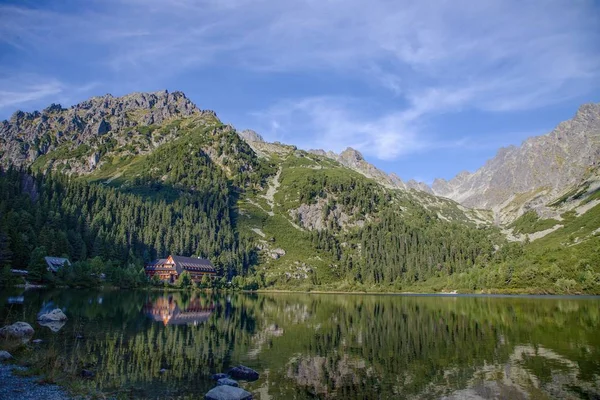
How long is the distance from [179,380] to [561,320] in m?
68.1

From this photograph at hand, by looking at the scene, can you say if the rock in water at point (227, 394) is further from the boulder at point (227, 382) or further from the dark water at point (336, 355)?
the boulder at point (227, 382)

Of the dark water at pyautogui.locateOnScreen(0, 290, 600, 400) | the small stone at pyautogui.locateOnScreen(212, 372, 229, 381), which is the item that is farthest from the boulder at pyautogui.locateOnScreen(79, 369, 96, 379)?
the small stone at pyautogui.locateOnScreen(212, 372, 229, 381)

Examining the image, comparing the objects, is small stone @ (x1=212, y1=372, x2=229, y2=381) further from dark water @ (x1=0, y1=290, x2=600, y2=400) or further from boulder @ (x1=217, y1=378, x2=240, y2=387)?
boulder @ (x1=217, y1=378, x2=240, y2=387)

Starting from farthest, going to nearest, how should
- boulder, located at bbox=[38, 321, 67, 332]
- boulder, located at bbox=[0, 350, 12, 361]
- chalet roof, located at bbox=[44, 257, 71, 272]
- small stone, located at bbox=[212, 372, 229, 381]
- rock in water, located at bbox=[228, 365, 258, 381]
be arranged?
chalet roof, located at bbox=[44, 257, 71, 272] → boulder, located at bbox=[38, 321, 67, 332] → rock in water, located at bbox=[228, 365, 258, 381] → small stone, located at bbox=[212, 372, 229, 381] → boulder, located at bbox=[0, 350, 12, 361]

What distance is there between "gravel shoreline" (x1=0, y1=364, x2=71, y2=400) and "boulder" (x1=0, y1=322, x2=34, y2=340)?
13.6 metres

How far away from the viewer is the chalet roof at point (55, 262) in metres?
124

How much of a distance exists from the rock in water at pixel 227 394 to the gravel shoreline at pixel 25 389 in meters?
8.14

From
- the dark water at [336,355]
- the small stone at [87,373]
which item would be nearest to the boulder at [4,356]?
the dark water at [336,355]

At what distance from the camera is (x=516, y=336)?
54.2m

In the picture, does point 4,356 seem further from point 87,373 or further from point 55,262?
point 55,262

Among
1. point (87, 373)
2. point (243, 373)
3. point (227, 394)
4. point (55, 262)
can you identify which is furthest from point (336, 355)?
point (55, 262)

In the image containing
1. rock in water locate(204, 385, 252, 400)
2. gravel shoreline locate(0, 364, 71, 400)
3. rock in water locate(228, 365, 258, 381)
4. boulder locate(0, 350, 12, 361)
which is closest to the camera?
gravel shoreline locate(0, 364, 71, 400)

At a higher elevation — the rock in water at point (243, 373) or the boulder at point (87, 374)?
the boulder at point (87, 374)

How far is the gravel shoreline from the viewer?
2244cm
